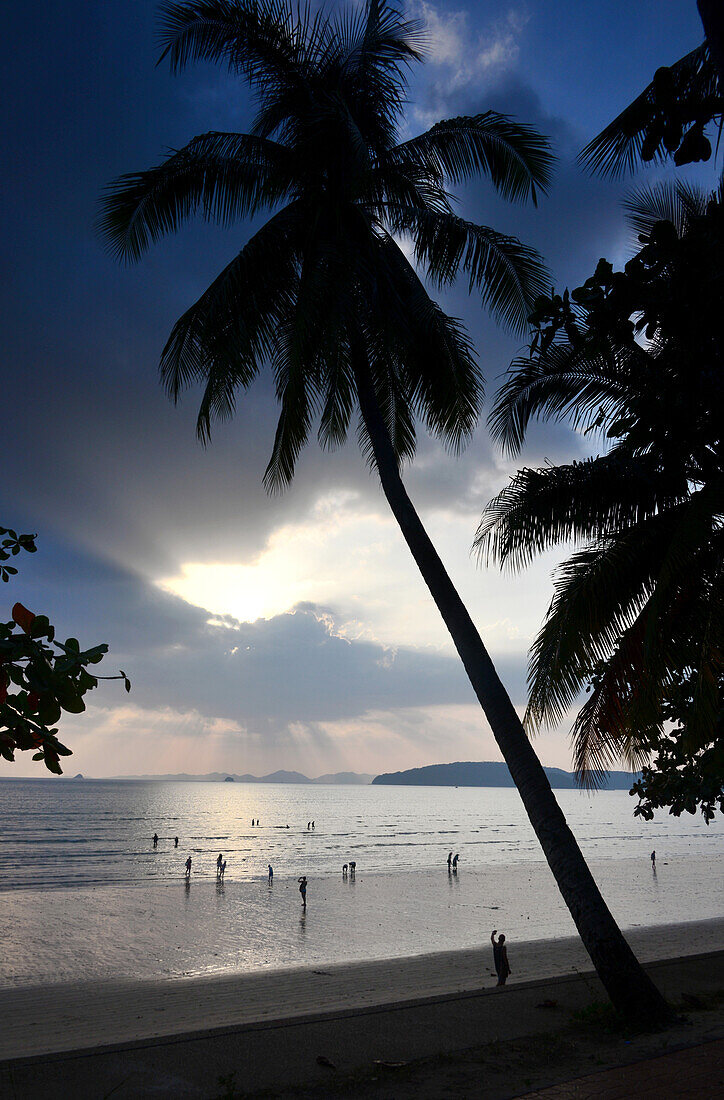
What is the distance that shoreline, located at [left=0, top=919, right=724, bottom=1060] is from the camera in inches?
516

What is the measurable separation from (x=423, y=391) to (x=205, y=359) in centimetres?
328

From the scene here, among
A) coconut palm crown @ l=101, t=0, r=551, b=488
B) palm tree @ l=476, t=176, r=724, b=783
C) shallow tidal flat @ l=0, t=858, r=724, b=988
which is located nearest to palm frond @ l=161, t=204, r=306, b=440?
coconut palm crown @ l=101, t=0, r=551, b=488

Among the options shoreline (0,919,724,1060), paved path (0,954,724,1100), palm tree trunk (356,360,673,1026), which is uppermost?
palm tree trunk (356,360,673,1026)

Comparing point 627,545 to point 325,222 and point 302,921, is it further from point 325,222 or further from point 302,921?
point 302,921

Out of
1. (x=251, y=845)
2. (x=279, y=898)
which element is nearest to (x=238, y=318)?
(x=279, y=898)

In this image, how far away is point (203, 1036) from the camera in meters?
7.60

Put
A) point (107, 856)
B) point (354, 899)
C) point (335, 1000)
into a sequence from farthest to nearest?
1. point (107, 856)
2. point (354, 899)
3. point (335, 1000)

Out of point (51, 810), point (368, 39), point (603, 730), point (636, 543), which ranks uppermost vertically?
point (368, 39)

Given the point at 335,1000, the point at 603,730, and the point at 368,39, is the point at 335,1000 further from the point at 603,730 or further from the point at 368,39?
the point at 368,39

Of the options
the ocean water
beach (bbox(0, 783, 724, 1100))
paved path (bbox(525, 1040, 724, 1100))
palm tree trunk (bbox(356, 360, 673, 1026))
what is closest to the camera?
paved path (bbox(525, 1040, 724, 1100))

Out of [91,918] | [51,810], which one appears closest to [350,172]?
[91,918]

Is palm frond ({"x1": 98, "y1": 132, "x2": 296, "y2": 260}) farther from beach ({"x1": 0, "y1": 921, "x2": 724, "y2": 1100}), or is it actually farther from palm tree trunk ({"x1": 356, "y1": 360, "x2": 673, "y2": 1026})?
beach ({"x1": 0, "y1": 921, "x2": 724, "y2": 1100})

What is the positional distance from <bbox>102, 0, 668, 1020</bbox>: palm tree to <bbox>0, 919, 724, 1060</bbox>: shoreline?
28.5 feet

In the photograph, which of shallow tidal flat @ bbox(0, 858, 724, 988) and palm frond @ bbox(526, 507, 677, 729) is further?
shallow tidal flat @ bbox(0, 858, 724, 988)
